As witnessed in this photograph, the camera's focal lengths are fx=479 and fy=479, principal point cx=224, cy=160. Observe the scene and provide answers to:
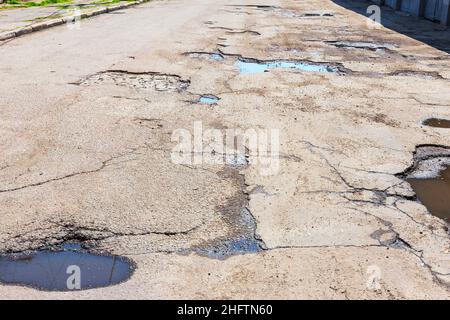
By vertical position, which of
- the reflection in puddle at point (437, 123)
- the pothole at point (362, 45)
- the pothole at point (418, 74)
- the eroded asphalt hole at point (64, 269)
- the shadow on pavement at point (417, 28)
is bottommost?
the shadow on pavement at point (417, 28)

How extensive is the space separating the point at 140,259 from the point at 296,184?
1867 millimetres

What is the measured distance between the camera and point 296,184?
476cm

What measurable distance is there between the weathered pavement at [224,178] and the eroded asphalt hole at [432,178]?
0.14m

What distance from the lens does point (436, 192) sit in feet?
15.4

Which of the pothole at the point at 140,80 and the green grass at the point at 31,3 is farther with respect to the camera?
the green grass at the point at 31,3

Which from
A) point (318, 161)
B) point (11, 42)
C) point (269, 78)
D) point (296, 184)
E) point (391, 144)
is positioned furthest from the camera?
point (11, 42)

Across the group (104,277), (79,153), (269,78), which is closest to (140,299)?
(104,277)

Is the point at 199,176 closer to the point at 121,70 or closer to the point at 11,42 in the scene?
the point at 121,70

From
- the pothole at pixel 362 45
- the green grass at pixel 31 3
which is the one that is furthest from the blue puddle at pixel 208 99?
the green grass at pixel 31 3

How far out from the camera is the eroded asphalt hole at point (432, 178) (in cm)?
446

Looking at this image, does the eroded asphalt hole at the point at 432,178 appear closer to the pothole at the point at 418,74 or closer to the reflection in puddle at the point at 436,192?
the reflection in puddle at the point at 436,192

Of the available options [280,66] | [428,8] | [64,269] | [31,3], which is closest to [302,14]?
[428,8]

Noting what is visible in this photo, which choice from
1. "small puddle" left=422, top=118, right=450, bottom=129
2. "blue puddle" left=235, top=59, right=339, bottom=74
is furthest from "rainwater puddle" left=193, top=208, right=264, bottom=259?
"blue puddle" left=235, top=59, right=339, bottom=74

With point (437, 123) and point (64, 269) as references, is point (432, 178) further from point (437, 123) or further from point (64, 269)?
point (64, 269)
